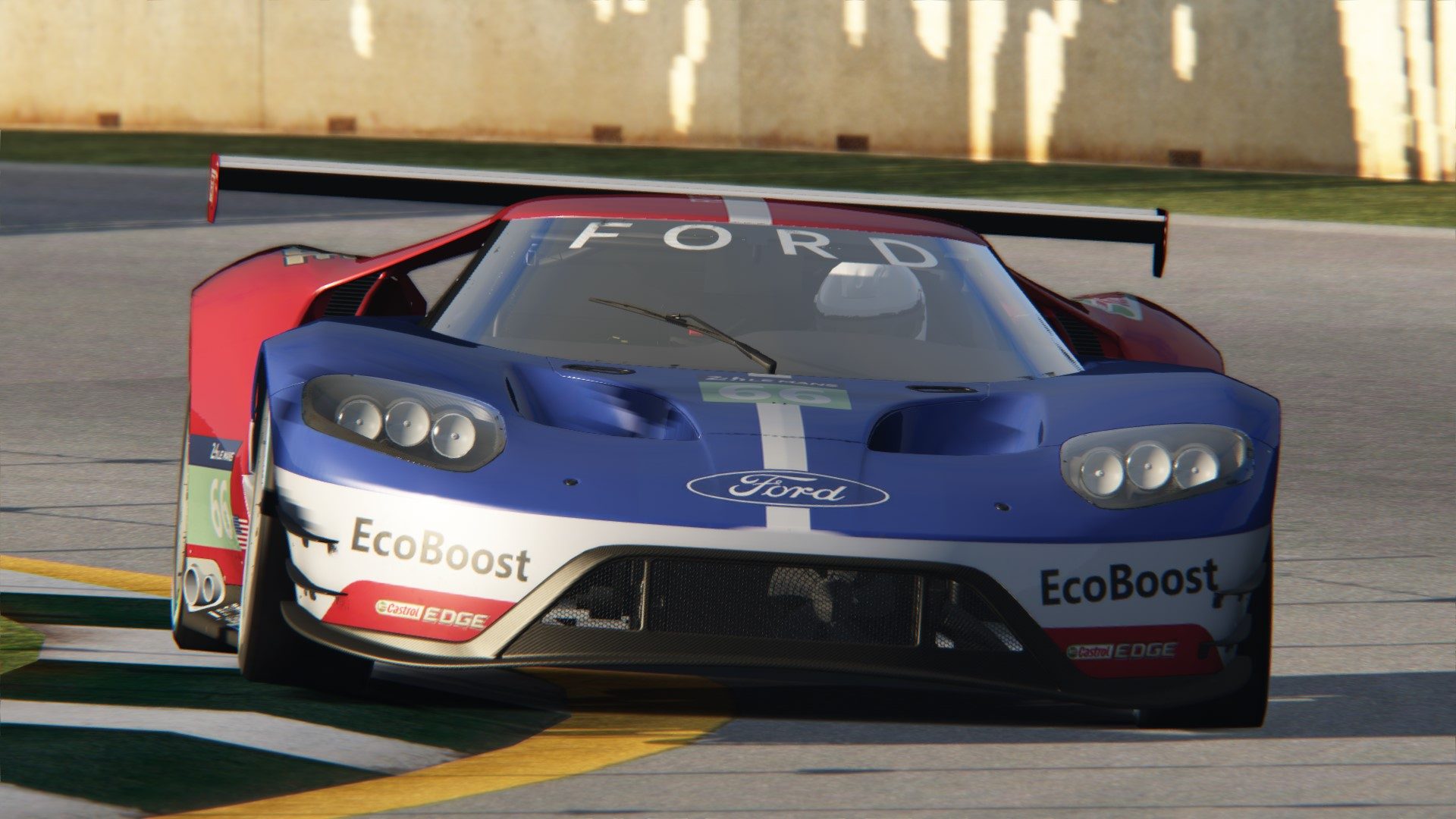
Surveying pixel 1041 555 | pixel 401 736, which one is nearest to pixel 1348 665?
pixel 1041 555

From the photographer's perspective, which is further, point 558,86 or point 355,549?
point 558,86

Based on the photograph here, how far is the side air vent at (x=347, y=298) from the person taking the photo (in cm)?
550

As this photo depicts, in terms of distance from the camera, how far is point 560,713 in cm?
466

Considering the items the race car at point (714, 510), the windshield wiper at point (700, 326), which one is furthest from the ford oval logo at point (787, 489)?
the windshield wiper at point (700, 326)

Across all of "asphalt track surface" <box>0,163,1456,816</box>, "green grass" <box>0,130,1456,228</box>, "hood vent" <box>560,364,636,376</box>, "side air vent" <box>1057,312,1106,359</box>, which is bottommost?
"green grass" <box>0,130,1456,228</box>

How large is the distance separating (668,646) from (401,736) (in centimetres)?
78

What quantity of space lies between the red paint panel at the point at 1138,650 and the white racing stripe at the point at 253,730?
1.23 metres

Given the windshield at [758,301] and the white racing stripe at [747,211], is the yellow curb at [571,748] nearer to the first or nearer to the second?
the windshield at [758,301]

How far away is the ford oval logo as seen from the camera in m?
3.99

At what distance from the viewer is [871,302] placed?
5.50 m

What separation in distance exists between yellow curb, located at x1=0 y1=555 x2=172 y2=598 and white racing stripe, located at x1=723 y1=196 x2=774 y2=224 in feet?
5.88

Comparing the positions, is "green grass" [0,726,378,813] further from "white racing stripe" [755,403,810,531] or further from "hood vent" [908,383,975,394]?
"hood vent" [908,383,975,394]

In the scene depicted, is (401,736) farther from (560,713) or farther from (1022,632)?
(1022,632)

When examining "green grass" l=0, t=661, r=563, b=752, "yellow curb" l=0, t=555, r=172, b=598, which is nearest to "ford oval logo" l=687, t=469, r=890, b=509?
"green grass" l=0, t=661, r=563, b=752
